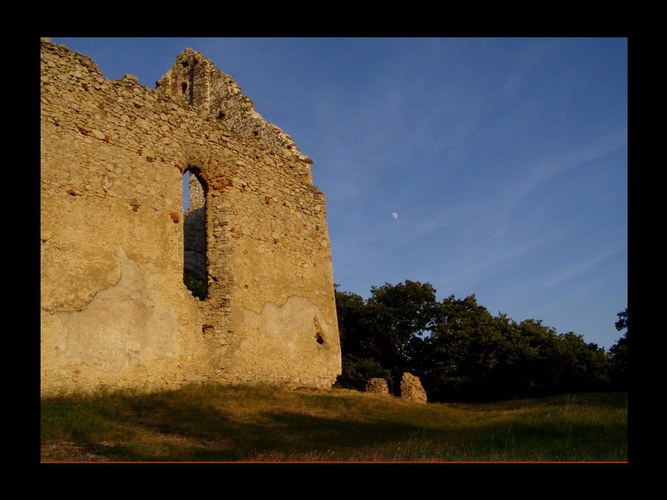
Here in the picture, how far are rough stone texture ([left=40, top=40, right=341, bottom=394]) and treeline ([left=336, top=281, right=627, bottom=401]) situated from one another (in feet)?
25.9

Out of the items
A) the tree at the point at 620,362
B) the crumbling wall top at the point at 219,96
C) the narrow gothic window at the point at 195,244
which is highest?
the crumbling wall top at the point at 219,96

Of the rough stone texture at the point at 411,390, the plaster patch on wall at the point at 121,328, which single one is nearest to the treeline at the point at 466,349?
the rough stone texture at the point at 411,390

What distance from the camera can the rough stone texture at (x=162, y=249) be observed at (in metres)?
8.80

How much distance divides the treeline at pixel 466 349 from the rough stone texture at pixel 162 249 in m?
7.91

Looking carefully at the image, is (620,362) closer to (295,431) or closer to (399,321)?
(399,321)

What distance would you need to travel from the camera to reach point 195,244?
50.3 feet

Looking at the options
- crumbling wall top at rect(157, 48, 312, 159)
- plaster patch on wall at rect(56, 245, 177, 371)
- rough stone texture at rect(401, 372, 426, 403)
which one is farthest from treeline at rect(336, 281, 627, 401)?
plaster patch on wall at rect(56, 245, 177, 371)

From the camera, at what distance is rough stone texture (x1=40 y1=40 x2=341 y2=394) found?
880 centimetres

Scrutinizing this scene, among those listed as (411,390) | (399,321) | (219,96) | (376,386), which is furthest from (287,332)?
(399,321)

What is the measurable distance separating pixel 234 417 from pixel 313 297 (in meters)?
4.87

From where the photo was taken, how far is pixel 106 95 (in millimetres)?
10016

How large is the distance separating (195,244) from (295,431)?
26.4 feet

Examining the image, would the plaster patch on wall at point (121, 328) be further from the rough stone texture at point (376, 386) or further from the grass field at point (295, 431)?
the rough stone texture at point (376, 386)

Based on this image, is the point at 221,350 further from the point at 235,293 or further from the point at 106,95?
the point at 106,95
